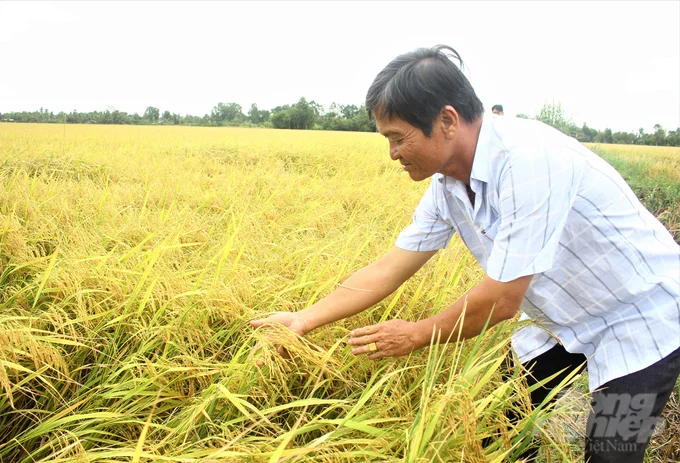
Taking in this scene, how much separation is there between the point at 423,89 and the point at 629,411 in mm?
887

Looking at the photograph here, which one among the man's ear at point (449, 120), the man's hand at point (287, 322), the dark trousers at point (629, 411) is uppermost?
the man's ear at point (449, 120)

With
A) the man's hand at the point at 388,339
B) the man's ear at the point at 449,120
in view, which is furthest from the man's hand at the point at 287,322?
the man's ear at the point at 449,120

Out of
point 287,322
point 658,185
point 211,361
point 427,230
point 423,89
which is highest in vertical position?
point 423,89

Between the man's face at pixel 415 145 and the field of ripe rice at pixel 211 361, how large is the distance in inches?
16.3

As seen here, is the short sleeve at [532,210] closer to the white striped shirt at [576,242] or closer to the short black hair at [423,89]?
the white striped shirt at [576,242]

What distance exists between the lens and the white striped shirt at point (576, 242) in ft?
3.08

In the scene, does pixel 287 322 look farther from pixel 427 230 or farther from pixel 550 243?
pixel 550 243

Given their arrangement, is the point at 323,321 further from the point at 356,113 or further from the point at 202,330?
the point at 356,113

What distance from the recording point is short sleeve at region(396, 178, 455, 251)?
1.28m

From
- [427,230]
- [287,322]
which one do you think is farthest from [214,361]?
[427,230]

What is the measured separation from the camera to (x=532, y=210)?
0.93 meters

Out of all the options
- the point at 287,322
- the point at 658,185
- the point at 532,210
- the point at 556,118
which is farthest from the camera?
the point at 556,118

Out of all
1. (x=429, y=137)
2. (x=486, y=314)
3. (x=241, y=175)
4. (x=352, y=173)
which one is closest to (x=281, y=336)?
(x=486, y=314)

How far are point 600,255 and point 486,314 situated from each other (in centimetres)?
32
